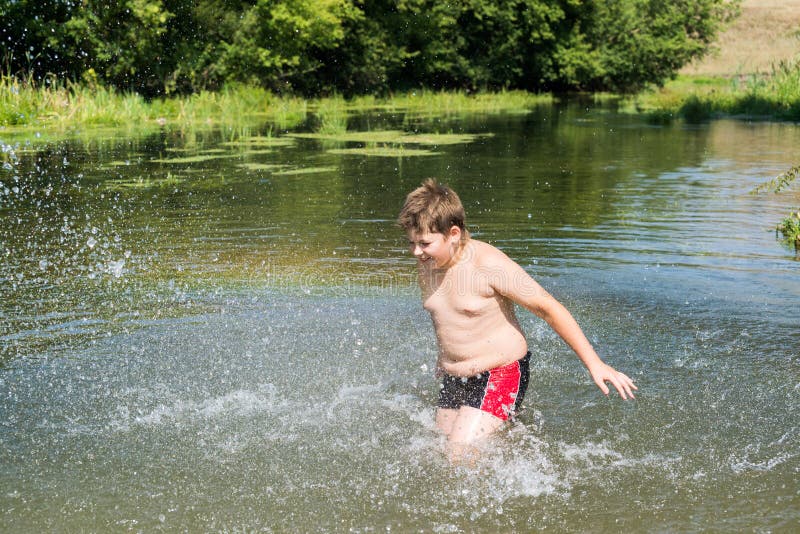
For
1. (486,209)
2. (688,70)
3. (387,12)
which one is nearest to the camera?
(486,209)

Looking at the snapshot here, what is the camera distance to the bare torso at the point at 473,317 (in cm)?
471

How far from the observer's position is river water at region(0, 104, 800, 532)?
4.12 meters

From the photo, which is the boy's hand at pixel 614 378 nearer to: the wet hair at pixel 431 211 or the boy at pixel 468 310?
the boy at pixel 468 310

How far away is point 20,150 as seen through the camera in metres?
17.1

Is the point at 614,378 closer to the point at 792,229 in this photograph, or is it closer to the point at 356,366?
the point at 356,366

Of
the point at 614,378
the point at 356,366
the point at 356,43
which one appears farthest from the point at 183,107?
the point at 614,378

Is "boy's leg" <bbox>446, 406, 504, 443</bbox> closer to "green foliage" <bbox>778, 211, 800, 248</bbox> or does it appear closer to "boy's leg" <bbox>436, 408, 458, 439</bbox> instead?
"boy's leg" <bbox>436, 408, 458, 439</bbox>

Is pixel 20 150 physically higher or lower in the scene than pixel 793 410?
higher

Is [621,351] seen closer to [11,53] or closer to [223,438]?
[223,438]

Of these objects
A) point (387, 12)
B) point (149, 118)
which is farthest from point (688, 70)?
point (149, 118)

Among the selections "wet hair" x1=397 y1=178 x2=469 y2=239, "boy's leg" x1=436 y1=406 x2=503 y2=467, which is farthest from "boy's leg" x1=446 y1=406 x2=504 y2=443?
"wet hair" x1=397 y1=178 x2=469 y2=239

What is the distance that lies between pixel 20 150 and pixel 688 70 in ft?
214

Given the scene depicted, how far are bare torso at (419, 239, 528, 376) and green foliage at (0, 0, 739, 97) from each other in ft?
70.4

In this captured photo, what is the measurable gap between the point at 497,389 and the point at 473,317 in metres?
0.40
